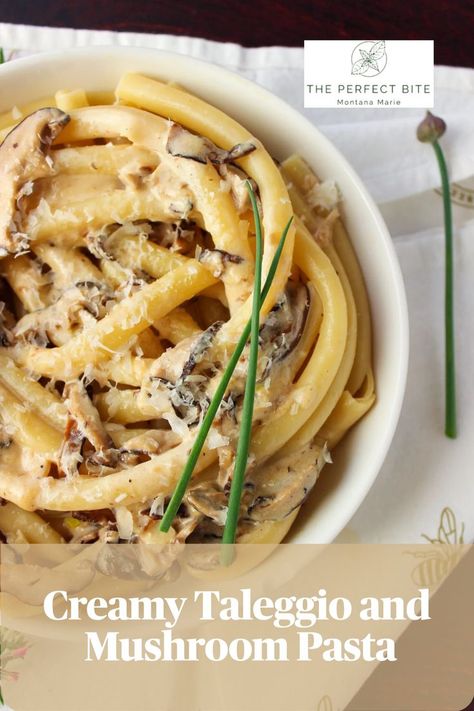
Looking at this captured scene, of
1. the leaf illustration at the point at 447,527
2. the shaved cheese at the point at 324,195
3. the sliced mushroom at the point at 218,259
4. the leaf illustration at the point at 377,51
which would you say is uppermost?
the leaf illustration at the point at 377,51

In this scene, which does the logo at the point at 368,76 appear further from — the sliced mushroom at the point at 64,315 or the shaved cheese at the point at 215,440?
the shaved cheese at the point at 215,440

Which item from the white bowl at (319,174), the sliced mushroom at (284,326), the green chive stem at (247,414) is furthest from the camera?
the white bowl at (319,174)

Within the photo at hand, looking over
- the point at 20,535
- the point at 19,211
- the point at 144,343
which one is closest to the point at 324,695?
the point at 20,535

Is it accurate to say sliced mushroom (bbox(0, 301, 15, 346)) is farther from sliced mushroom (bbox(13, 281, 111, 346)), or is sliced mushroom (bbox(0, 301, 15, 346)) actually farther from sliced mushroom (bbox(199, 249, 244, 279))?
sliced mushroom (bbox(199, 249, 244, 279))

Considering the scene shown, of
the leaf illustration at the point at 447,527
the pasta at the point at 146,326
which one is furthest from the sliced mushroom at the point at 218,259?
the leaf illustration at the point at 447,527

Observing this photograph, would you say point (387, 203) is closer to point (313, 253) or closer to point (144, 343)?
point (313, 253)

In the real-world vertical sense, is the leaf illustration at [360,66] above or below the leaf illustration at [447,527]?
above
